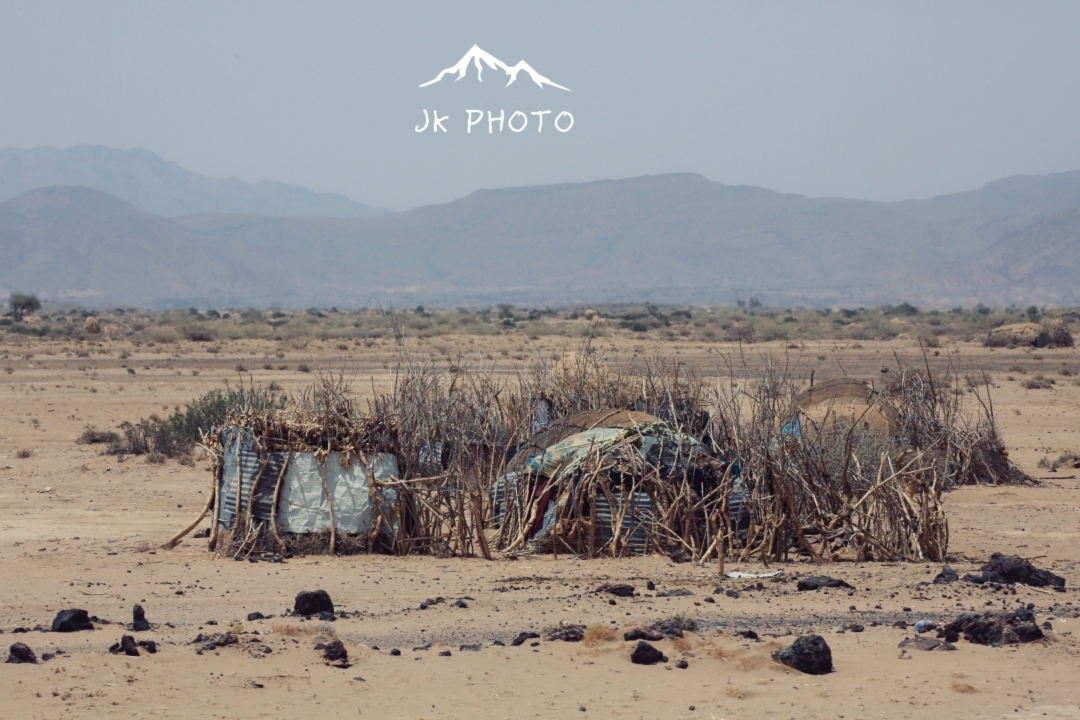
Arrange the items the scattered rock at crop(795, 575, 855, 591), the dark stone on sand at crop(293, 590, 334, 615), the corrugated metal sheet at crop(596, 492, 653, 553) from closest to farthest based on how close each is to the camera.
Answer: the dark stone on sand at crop(293, 590, 334, 615) → the scattered rock at crop(795, 575, 855, 591) → the corrugated metal sheet at crop(596, 492, 653, 553)

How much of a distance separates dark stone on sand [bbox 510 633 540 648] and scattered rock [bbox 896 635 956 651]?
218 centimetres

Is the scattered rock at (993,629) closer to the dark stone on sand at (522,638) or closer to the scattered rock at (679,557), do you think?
the dark stone on sand at (522,638)

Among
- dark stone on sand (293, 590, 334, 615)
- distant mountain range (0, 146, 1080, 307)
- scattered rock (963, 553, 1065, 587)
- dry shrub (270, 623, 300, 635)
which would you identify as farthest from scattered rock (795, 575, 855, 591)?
distant mountain range (0, 146, 1080, 307)

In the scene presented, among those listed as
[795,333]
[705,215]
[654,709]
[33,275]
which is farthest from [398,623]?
[705,215]

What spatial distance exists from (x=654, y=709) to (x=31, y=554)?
602cm

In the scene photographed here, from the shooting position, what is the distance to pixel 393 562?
9.30 m

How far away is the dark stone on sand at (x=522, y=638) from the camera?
6.84 m

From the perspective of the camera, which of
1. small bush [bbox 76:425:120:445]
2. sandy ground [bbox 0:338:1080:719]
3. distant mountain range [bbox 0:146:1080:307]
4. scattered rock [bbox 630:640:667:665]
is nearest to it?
sandy ground [bbox 0:338:1080:719]

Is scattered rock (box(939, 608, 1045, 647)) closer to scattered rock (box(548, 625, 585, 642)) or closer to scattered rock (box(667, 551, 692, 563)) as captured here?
scattered rock (box(548, 625, 585, 642))

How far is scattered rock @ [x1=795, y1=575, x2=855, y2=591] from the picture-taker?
8258 millimetres

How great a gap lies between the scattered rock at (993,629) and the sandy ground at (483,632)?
0.10 metres

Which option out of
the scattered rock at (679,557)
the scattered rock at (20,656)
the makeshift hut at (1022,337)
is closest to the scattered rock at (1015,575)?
the scattered rock at (679,557)

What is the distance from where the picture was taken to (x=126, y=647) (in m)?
6.32

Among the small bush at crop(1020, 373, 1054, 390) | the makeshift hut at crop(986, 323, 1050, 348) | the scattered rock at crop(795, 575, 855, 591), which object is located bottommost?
the scattered rock at crop(795, 575, 855, 591)
